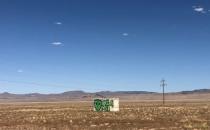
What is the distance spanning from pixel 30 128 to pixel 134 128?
8603 mm

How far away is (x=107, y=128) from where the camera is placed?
4028cm

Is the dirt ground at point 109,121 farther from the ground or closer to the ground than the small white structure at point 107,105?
closer to the ground

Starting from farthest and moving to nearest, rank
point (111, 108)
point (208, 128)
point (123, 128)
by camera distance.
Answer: point (111, 108)
point (123, 128)
point (208, 128)

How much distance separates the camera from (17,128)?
4078 centimetres

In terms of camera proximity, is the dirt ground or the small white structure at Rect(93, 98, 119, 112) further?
the small white structure at Rect(93, 98, 119, 112)

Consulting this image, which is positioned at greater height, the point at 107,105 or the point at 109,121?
the point at 107,105

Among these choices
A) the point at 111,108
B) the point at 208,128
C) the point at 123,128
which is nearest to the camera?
the point at 208,128

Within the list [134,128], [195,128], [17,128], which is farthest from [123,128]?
[17,128]

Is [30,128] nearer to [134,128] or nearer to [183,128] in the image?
[134,128]

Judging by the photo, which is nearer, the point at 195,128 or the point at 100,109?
the point at 195,128

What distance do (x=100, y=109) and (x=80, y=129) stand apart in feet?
131

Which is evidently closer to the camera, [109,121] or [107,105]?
[109,121]

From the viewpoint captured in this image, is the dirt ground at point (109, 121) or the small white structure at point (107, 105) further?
the small white structure at point (107, 105)

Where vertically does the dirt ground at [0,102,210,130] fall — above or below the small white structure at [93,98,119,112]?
below
